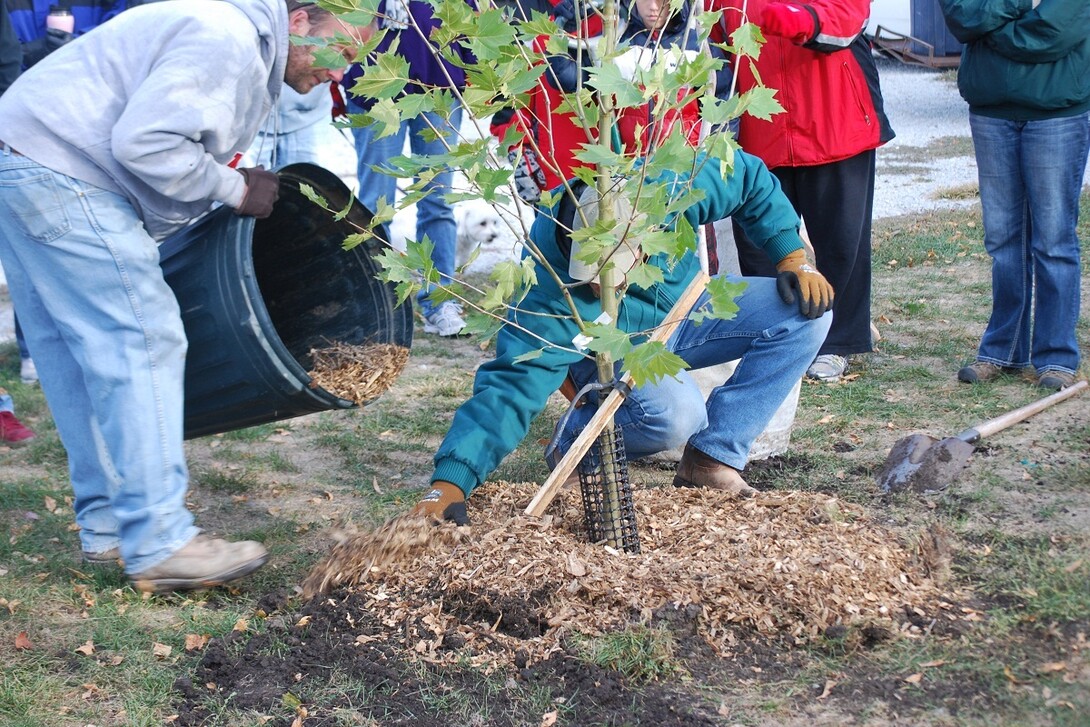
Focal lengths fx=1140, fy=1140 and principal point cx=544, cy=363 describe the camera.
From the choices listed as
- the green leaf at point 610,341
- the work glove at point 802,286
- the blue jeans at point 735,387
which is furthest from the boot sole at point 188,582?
the work glove at point 802,286

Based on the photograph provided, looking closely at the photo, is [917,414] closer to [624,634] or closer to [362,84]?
[624,634]

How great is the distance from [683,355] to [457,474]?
3.01 ft

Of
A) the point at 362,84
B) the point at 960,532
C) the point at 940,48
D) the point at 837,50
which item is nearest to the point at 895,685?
the point at 960,532

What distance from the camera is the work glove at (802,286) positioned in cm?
340

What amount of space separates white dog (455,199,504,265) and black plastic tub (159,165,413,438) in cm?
346

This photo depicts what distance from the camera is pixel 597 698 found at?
2.49 metres

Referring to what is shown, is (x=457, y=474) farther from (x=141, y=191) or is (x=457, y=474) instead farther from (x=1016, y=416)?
(x=1016, y=416)

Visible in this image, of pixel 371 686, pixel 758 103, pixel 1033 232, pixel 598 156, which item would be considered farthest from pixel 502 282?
pixel 1033 232

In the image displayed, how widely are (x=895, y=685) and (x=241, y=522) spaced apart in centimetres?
225

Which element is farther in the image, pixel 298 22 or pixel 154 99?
pixel 298 22

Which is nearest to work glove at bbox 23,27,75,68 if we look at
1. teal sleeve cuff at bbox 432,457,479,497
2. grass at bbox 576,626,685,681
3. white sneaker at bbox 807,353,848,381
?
teal sleeve cuff at bbox 432,457,479,497

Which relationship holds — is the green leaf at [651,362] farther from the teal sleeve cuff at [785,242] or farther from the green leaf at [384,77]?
the teal sleeve cuff at [785,242]

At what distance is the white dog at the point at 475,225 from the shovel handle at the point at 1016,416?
12.0ft

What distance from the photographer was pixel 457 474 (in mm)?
3107
